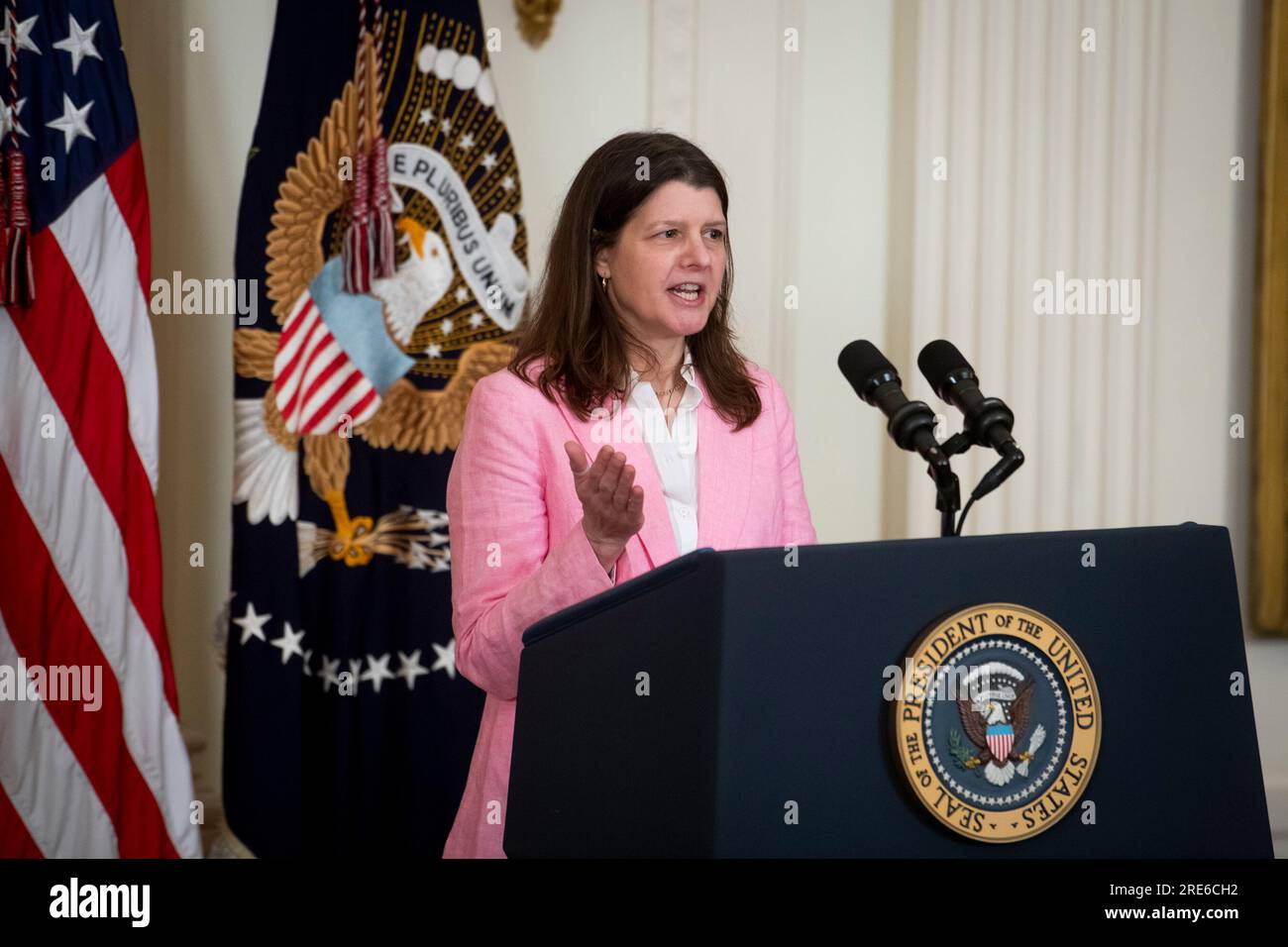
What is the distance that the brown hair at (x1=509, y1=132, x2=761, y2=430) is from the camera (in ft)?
6.70

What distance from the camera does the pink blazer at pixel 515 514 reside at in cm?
178

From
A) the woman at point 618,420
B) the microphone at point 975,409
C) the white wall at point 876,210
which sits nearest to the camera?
the microphone at point 975,409

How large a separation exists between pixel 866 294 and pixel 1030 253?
49 cm

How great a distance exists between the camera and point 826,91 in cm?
381

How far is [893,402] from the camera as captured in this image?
70.2 inches

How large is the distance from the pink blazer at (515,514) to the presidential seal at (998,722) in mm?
679

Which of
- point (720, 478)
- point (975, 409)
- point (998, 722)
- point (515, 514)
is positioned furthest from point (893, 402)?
point (998, 722)

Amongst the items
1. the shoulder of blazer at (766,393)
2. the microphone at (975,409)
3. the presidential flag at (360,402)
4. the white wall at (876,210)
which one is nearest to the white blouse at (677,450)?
the shoulder of blazer at (766,393)

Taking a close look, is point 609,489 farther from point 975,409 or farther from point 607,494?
point 975,409

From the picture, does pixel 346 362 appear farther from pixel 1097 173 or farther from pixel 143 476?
pixel 1097 173

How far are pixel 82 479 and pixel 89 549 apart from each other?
0.17 m

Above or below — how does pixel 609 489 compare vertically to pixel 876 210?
below

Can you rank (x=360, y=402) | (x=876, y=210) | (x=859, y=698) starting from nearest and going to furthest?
1. (x=859, y=698)
2. (x=360, y=402)
3. (x=876, y=210)

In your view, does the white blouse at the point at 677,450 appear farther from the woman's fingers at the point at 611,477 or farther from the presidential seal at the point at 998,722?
the presidential seal at the point at 998,722
